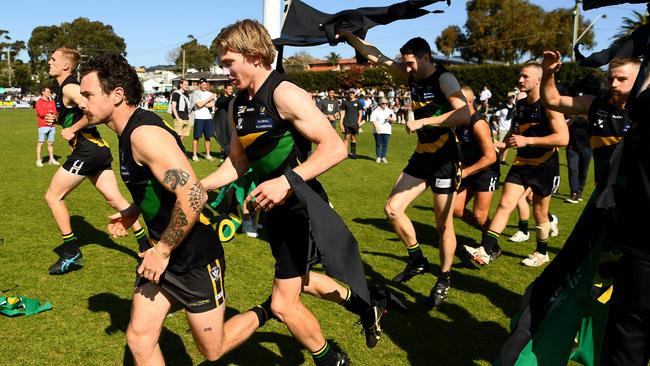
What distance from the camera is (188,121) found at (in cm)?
1678

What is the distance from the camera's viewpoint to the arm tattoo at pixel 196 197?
2.93 metres

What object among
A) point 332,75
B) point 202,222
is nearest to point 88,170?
point 202,222

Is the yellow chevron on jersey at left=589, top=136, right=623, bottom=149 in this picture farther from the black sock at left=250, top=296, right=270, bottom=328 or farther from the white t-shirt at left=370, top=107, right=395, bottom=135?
the white t-shirt at left=370, top=107, right=395, bottom=135

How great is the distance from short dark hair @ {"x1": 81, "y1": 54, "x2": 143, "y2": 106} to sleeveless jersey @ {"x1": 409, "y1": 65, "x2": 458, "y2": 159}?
2.89 meters

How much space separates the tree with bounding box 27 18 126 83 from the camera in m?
91.6

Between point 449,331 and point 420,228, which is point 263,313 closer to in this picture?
point 449,331

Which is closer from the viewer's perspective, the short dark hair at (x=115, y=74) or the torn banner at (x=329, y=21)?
the short dark hair at (x=115, y=74)

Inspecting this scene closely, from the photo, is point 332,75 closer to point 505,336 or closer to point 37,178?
point 37,178

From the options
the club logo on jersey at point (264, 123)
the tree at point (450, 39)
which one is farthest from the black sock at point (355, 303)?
the tree at point (450, 39)

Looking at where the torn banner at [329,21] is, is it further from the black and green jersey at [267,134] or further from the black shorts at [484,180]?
the black shorts at [484,180]

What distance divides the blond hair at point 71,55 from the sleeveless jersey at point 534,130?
5.23 metres

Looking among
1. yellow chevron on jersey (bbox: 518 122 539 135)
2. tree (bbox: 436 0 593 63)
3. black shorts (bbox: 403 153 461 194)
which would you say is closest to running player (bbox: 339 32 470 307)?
black shorts (bbox: 403 153 461 194)

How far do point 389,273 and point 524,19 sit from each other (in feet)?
207

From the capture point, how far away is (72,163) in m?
6.20
